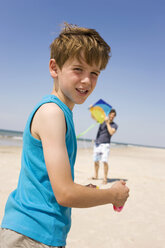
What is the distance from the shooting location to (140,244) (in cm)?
264

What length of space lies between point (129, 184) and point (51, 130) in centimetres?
516

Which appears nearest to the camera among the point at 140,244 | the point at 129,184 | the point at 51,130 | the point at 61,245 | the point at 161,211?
the point at 51,130

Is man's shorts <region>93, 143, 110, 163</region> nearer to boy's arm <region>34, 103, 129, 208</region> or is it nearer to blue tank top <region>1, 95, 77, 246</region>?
blue tank top <region>1, 95, 77, 246</region>

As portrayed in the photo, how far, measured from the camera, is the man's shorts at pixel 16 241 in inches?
38.8

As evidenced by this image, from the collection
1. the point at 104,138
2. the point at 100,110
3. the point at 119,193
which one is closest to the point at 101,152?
the point at 104,138

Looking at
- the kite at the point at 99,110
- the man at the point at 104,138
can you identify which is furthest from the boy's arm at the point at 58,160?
the man at the point at 104,138

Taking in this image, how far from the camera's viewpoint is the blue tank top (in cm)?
99

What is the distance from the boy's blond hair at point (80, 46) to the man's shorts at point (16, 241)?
0.84 m

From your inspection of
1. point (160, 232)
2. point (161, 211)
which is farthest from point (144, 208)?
point (160, 232)

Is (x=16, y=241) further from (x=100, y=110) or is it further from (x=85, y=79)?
(x=100, y=110)

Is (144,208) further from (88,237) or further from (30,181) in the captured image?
(30,181)

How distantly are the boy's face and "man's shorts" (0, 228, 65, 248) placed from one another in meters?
0.67

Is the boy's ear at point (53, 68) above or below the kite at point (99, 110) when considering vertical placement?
above

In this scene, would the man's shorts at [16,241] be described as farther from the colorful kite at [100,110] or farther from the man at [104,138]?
the man at [104,138]
